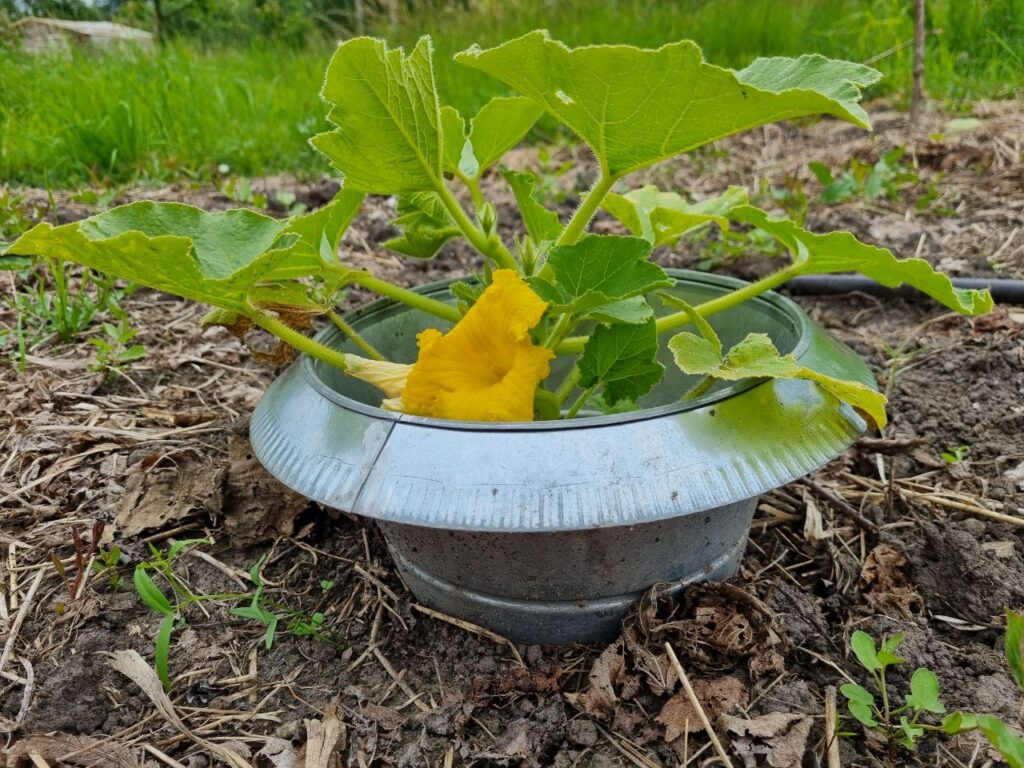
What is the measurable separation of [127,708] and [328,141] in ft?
2.71

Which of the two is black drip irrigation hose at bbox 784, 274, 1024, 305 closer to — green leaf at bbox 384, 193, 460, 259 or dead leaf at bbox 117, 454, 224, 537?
green leaf at bbox 384, 193, 460, 259

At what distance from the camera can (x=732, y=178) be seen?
10.8ft

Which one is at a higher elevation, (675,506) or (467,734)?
(675,506)

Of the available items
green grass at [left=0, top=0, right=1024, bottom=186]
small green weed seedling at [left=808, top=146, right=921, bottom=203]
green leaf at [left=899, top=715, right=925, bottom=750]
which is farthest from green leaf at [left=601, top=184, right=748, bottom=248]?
green grass at [left=0, top=0, right=1024, bottom=186]

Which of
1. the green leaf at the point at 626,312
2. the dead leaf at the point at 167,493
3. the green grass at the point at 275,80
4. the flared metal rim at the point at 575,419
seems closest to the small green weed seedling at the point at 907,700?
the flared metal rim at the point at 575,419

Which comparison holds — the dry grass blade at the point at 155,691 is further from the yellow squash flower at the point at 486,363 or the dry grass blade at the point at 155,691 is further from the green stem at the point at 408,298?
the green stem at the point at 408,298

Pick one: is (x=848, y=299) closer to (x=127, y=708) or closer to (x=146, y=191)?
(x=127, y=708)

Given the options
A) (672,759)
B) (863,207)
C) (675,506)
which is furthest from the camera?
(863,207)

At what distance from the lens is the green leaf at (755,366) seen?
3.20ft

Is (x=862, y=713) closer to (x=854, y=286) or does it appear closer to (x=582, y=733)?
(x=582, y=733)

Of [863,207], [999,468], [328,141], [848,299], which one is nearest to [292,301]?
[328,141]

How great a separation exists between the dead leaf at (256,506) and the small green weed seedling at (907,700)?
93 centimetres

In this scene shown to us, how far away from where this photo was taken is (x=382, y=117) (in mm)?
1037

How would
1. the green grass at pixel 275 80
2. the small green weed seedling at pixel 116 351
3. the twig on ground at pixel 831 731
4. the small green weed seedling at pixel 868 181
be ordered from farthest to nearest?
the green grass at pixel 275 80
the small green weed seedling at pixel 868 181
the small green weed seedling at pixel 116 351
the twig on ground at pixel 831 731
